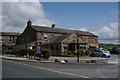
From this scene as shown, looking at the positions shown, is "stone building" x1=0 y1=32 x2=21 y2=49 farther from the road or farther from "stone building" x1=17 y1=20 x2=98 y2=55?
the road

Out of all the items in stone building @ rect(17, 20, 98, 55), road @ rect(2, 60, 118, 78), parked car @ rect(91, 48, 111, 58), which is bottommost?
road @ rect(2, 60, 118, 78)

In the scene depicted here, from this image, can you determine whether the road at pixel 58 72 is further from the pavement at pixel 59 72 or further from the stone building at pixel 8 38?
the stone building at pixel 8 38

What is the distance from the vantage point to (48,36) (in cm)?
5638

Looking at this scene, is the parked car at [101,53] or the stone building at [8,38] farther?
the stone building at [8,38]

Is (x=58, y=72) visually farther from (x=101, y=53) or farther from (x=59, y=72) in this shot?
(x=101, y=53)

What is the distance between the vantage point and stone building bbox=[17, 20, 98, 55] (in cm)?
4628

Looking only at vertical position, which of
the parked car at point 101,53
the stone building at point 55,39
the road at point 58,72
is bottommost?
the road at point 58,72

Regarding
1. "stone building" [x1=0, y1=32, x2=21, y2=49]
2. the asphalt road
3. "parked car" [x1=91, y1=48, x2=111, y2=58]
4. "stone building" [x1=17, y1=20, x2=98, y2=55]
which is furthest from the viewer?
"stone building" [x1=0, y1=32, x2=21, y2=49]

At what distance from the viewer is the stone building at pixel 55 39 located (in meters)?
46.3

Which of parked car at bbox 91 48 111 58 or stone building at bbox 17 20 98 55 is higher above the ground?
stone building at bbox 17 20 98 55

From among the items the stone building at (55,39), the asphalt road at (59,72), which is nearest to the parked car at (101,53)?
the stone building at (55,39)

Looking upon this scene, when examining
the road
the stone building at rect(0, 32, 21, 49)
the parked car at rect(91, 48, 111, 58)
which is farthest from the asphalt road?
the stone building at rect(0, 32, 21, 49)

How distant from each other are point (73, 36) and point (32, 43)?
12367mm

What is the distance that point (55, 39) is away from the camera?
5038cm
